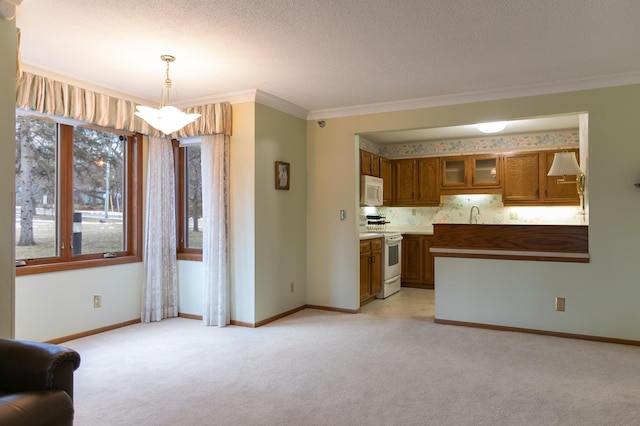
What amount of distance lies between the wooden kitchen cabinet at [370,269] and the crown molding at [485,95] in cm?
168

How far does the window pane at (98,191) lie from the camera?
438 centimetres

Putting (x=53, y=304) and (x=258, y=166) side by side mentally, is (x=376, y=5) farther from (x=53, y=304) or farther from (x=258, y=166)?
(x=53, y=304)

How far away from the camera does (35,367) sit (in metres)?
1.93

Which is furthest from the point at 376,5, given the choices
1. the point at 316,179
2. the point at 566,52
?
the point at 316,179

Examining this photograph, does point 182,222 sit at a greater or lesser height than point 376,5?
lesser

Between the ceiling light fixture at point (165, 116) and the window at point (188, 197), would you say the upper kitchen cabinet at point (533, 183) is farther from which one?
the ceiling light fixture at point (165, 116)

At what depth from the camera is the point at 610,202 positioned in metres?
4.10

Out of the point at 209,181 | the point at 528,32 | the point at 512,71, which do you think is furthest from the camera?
the point at 209,181

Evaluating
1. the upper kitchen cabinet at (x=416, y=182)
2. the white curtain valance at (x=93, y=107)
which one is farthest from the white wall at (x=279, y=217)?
the upper kitchen cabinet at (x=416, y=182)

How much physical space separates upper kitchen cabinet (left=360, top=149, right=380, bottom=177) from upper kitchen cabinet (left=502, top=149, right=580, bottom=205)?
1995 millimetres

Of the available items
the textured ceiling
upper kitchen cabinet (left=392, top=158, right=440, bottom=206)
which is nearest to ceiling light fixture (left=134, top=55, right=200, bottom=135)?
the textured ceiling

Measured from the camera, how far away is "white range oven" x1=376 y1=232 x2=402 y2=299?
6312 mm

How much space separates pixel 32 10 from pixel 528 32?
3299mm

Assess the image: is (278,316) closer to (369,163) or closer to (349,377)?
(349,377)
